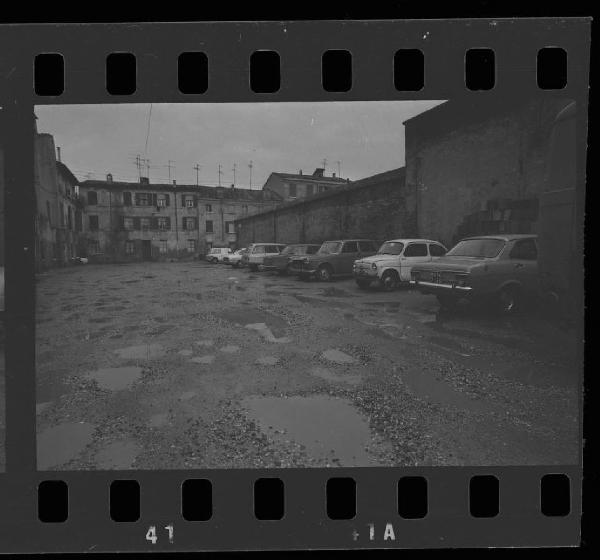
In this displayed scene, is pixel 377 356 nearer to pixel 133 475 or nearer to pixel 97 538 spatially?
pixel 133 475

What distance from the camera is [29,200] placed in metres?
2.13

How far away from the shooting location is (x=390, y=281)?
2625 millimetres

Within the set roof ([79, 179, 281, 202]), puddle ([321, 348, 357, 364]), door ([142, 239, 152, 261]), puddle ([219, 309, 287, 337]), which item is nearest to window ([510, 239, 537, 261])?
puddle ([321, 348, 357, 364])

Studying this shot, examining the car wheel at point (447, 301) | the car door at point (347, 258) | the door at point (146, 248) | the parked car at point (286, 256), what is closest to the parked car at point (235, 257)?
the parked car at point (286, 256)

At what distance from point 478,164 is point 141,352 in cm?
343

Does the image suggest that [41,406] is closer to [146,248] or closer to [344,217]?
[146,248]

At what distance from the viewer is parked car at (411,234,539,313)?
2.39 meters

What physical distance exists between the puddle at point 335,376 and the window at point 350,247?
121 centimetres

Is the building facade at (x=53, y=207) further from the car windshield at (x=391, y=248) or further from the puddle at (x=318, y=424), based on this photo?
the car windshield at (x=391, y=248)

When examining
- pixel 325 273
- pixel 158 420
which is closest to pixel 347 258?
pixel 325 273

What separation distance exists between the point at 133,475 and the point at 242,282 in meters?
1.77

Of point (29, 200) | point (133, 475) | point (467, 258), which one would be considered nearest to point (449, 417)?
point (467, 258)

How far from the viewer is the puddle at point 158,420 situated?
2.20m

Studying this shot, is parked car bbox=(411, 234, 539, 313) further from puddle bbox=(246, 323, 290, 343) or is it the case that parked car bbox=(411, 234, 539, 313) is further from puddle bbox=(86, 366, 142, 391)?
puddle bbox=(86, 366, 142, 391)
